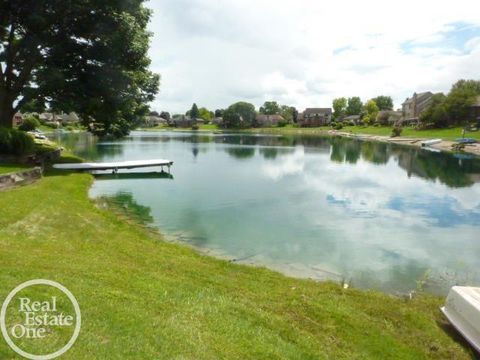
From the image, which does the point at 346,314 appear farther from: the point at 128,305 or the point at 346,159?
the point at 346,159

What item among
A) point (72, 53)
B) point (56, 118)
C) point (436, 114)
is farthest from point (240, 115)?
point (72, 53)

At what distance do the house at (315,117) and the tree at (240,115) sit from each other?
24.7 m

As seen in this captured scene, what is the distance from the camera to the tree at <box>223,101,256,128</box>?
589 feet

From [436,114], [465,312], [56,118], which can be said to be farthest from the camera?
[56,118]

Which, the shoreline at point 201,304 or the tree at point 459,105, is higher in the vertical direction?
the tree at point 459,105

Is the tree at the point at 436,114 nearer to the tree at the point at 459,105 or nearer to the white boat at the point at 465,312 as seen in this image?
the tree at the point at 459,105

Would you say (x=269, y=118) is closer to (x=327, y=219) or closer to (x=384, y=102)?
(x=384, y=102)

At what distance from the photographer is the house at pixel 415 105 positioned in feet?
439

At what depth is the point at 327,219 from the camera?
22.0 meters

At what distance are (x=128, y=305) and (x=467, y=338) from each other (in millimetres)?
7711

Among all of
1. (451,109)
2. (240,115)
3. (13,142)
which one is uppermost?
(240,115)

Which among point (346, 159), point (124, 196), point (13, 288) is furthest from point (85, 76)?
point (346, 159)

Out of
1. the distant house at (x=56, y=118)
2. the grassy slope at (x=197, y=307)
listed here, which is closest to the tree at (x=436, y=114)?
the grassy slope at (x=197, y=307)

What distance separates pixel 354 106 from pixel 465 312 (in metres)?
187
